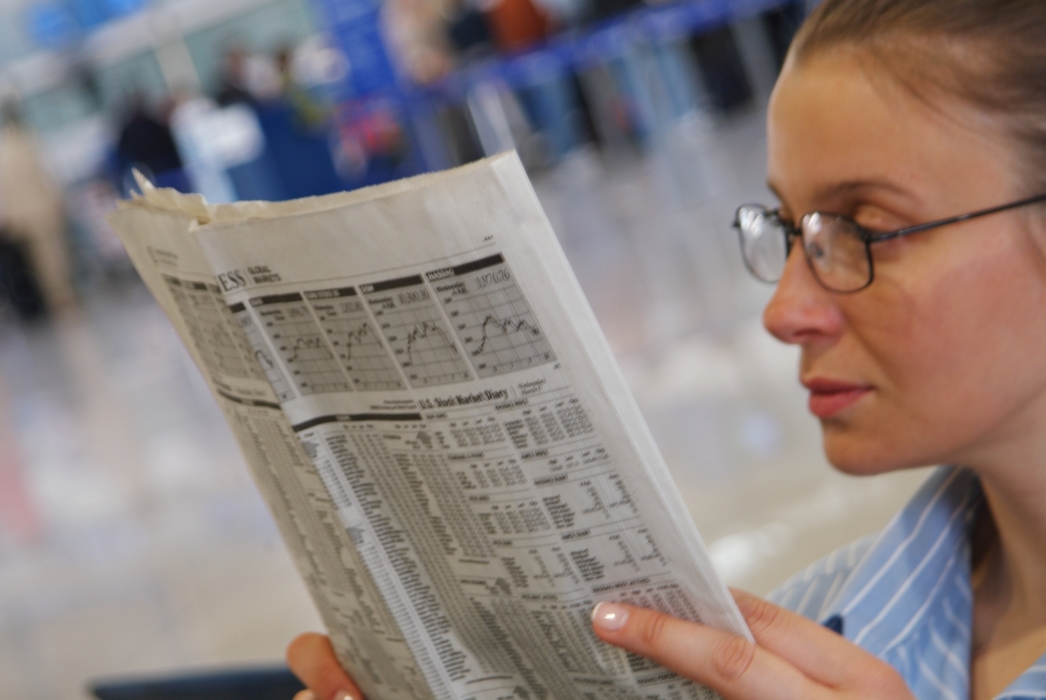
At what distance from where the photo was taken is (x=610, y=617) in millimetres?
603

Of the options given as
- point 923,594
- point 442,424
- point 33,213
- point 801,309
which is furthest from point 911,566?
point 33,213

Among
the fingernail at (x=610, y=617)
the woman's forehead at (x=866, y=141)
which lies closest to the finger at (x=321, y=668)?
the fingernail at (x=610, y=617)

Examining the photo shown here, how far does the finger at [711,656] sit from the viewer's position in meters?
0.57

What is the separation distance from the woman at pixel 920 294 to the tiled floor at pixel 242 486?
1013mm

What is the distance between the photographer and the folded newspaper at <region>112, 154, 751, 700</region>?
539mm

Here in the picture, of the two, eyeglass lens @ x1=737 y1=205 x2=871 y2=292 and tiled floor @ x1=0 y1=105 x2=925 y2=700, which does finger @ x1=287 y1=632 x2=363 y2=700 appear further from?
tiled floor @ x1=0 y1=105 x2=925 y2=700

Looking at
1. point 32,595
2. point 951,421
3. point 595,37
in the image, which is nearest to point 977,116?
point 951,421

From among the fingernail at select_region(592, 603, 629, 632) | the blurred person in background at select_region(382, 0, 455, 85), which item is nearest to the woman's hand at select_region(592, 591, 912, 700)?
the fingernail at select_region(592, 603, 629, 632)

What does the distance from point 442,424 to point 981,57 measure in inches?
17.8

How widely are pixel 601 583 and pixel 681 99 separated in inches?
291

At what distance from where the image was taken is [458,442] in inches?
24.1

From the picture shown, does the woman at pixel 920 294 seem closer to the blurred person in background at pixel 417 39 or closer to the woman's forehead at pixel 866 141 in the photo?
the woman's forehead at pixel 866 141

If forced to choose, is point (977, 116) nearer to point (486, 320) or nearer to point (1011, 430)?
point (1011, 430)

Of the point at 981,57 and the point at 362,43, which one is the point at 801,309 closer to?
Result: the point at 981,57
